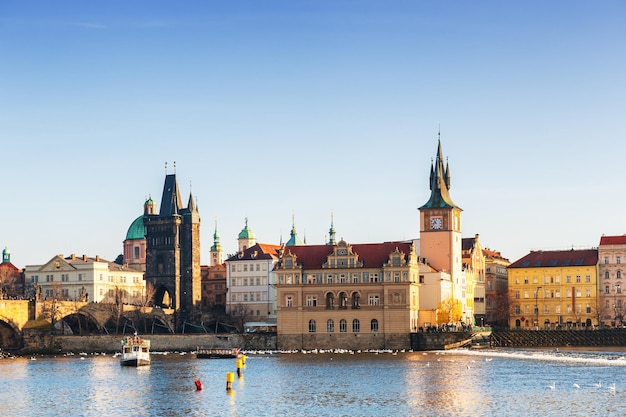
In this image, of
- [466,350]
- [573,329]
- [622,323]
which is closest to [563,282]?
[622,323]

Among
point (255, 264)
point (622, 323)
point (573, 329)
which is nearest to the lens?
point (573, 329)

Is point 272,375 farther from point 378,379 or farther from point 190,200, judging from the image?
point 190,200

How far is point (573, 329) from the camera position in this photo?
142875 millimetres

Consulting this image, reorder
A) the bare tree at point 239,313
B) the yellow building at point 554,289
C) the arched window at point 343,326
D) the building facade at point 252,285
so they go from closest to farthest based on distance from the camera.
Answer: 1. the arched window at point 343,326
2. the yellow building at point 554,289
3. the bare tree at point 239,313
4. the building facade at point 252,285

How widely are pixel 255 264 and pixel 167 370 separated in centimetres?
7028

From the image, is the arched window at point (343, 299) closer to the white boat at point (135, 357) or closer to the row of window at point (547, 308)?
the white boat at point (135, 357)

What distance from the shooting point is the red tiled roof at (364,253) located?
13462cm

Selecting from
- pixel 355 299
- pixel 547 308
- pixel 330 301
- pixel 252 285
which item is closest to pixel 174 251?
pixel 252 285

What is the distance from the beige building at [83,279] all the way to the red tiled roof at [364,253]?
39125 mm

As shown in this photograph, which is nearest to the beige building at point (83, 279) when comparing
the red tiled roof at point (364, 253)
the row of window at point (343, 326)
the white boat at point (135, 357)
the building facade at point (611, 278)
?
the red tiled roof at point (364, 253)

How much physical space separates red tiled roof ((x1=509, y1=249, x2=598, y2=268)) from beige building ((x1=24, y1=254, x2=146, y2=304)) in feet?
170

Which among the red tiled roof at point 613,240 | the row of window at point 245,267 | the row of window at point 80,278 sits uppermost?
the red tiled roof at point 613,240

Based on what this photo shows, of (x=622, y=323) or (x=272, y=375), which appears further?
(x=622, y=323)

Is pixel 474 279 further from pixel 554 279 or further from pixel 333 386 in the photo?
pixel 333 386
